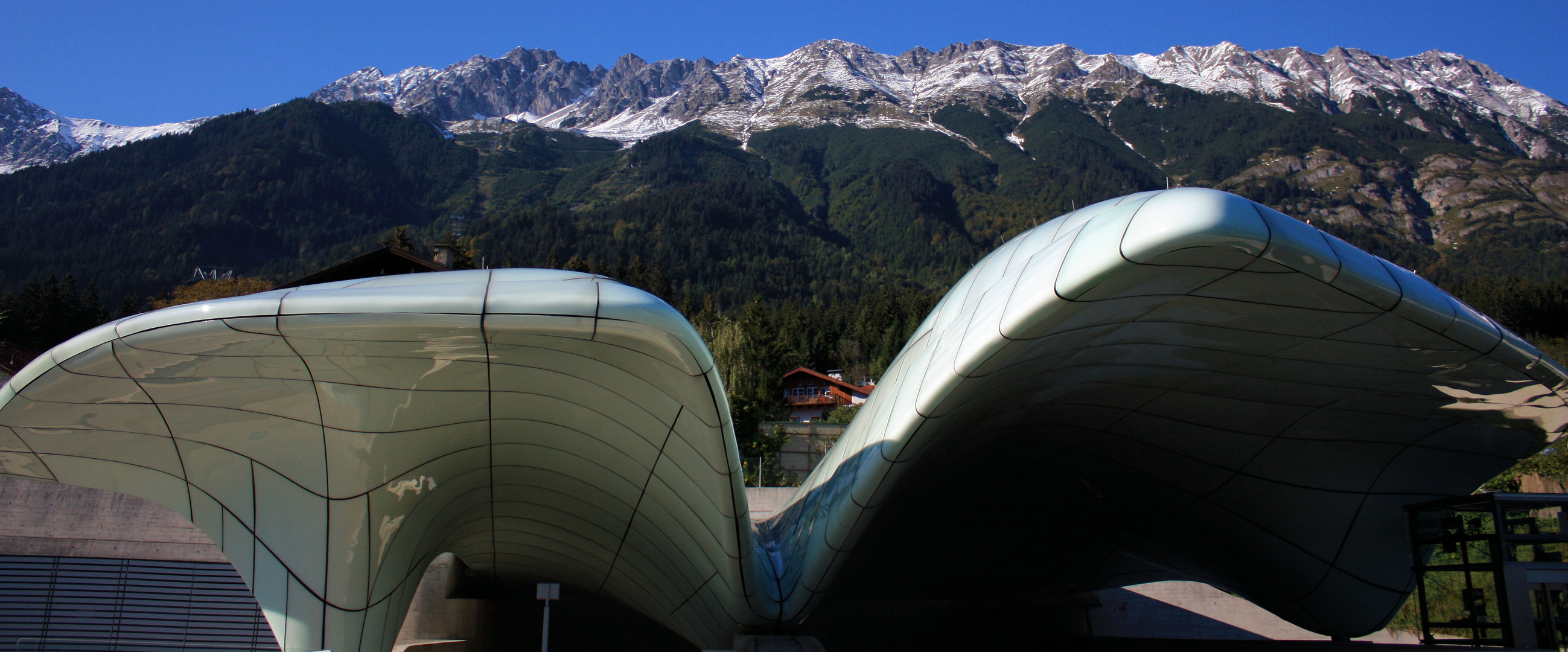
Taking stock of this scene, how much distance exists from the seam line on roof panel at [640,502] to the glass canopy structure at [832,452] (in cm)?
6

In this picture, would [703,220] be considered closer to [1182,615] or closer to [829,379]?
[829,379]

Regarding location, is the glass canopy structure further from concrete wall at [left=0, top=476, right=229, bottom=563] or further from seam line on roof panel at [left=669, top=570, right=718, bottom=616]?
concrete wall at [left=0, top=476, right=229, bottom=563]

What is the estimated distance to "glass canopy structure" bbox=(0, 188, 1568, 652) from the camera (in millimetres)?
7578

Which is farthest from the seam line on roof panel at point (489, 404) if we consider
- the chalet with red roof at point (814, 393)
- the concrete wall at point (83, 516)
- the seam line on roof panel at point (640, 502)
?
the chalet with red roof at point (814, 393)

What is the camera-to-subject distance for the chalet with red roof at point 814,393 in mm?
67938

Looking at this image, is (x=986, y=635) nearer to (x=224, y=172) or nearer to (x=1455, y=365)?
(x=1455, y=365)

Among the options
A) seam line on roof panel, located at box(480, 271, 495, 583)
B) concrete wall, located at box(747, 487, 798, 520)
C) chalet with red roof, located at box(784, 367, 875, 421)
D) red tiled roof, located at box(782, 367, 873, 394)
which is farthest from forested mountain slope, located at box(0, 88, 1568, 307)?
seam line on roof panel, located at box(480, 271, 495, 583)

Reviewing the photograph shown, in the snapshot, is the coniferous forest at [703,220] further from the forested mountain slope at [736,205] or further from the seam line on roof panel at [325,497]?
the seam line on roof panel at [325,497]

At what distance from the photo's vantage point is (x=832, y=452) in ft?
51.5

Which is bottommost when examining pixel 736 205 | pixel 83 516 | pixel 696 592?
pixel 696 592

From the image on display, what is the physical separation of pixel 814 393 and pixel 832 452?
55.3 metres

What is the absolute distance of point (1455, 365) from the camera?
29.4 feet

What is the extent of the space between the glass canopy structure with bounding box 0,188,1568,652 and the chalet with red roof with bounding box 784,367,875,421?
52161 mm

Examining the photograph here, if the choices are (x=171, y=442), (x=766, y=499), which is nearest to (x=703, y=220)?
(x=766, y=499)
